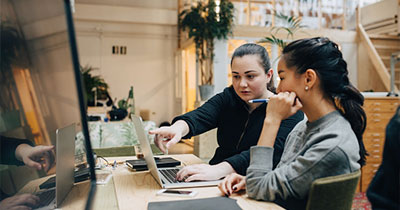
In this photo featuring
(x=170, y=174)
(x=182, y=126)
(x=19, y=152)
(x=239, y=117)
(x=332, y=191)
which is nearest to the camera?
(x=19, y=152)

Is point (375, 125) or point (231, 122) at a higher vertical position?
point (231, 122)

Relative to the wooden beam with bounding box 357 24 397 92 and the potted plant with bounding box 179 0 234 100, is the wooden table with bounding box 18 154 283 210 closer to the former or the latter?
the potted plant with bounding box 179 0 234 100

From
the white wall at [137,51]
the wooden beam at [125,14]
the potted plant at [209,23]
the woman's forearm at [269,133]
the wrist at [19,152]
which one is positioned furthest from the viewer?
the white wall at [137,51]

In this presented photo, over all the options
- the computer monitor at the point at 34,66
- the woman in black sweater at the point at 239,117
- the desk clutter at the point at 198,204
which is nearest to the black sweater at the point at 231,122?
the woman in black sweater at the point at 239,117

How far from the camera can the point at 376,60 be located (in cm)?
725

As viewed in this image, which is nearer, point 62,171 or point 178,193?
point 62,171

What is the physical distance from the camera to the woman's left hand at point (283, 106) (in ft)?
3.64

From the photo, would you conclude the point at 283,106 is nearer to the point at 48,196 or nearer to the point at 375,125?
the point at 48,196

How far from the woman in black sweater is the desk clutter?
35 centimetres

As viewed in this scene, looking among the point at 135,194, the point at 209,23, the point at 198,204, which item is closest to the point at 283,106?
the point at 198,204

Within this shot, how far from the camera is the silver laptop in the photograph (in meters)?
0.89

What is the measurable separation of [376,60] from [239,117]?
665 cm

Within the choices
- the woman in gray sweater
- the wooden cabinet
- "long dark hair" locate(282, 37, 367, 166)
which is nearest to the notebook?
the woman in gray sweater

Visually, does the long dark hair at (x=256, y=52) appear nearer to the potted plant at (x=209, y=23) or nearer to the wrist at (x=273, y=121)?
the wrist at (x=273, y=121)
